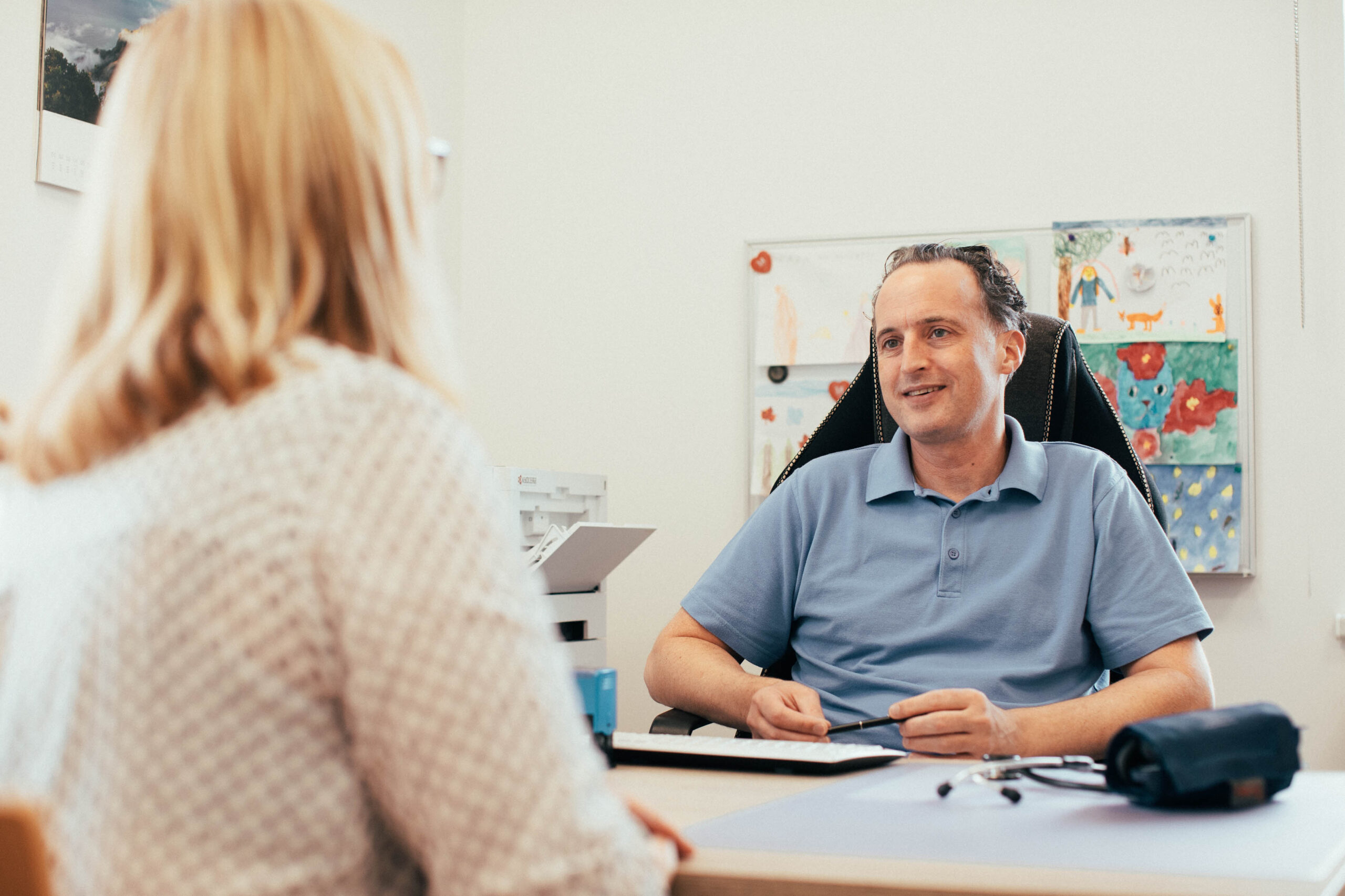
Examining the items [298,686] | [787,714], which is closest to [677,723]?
[787,714]

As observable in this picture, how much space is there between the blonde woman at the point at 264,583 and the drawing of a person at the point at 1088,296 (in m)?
2.67

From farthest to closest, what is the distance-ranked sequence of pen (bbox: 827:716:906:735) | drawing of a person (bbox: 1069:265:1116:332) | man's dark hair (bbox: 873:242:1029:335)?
drawing of a person (bbox: 1069:265:1116:332), man's dark hair (bbox: 873:242:1029:335), pen (bbox: 827:716:906:735)

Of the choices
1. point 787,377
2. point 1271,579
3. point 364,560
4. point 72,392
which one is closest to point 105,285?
point 72,392

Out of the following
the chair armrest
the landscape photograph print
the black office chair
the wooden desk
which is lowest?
the chair armrest

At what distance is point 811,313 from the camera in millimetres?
3227

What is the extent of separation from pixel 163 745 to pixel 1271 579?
2903 mm

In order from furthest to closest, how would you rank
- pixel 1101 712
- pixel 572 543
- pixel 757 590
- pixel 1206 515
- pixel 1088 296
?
pixel 1088 296, pixel 1206 515, pixel 572 543, pixel 757 590, pixel 1101 712

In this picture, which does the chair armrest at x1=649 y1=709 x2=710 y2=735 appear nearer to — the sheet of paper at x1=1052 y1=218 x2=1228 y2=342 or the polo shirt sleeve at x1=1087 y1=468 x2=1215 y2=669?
the polo shirt sleeve at x1=1087 y1=468 x2=1215 y2=669

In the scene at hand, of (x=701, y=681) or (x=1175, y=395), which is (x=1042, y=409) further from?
(x=1175, y=395)

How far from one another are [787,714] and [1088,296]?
1974 millimetres

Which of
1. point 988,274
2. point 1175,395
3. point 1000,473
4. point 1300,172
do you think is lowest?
point 1000,473

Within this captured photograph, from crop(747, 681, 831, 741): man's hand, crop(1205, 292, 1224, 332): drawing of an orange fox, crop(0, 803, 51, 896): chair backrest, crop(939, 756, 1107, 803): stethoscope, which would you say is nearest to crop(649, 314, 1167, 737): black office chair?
crop(747, 681, 831, 741): man's hand

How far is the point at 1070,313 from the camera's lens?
304 cm

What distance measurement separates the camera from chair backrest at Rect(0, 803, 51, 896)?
46cm
